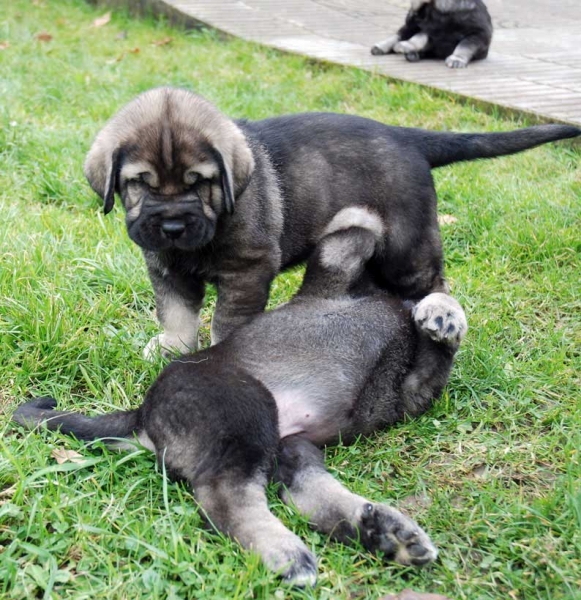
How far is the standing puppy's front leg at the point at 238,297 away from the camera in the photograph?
3688mm

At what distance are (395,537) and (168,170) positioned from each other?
71.4 inches

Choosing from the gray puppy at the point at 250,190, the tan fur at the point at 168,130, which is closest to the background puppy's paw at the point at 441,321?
the gray puppy at the point at 250,190

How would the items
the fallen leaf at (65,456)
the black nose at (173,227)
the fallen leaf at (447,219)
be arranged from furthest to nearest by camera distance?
the fallen leaf at (447,219)
the black nose at (173,227)
the fallen leaf at (65,456)

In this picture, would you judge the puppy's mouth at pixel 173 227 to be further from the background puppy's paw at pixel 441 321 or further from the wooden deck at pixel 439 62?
the wooden deck at pixel 439 62

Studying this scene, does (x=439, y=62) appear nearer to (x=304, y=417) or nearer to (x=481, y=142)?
(x=481, y=142)

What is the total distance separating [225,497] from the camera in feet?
8.46

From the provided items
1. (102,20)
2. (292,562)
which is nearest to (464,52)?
(102,20)

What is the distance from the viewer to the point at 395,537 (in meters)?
2.47

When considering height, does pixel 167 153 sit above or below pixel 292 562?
above

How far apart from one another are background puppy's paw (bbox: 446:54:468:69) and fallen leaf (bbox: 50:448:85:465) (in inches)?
239

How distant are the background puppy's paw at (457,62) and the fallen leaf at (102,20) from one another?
5.05 m

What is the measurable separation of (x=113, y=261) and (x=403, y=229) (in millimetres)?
1616

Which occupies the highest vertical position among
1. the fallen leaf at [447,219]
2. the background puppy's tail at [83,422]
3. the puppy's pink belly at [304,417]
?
the fallen leaf at [447,219]

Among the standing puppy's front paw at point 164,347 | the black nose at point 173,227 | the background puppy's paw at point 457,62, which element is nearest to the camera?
the black nose at point 173,227
